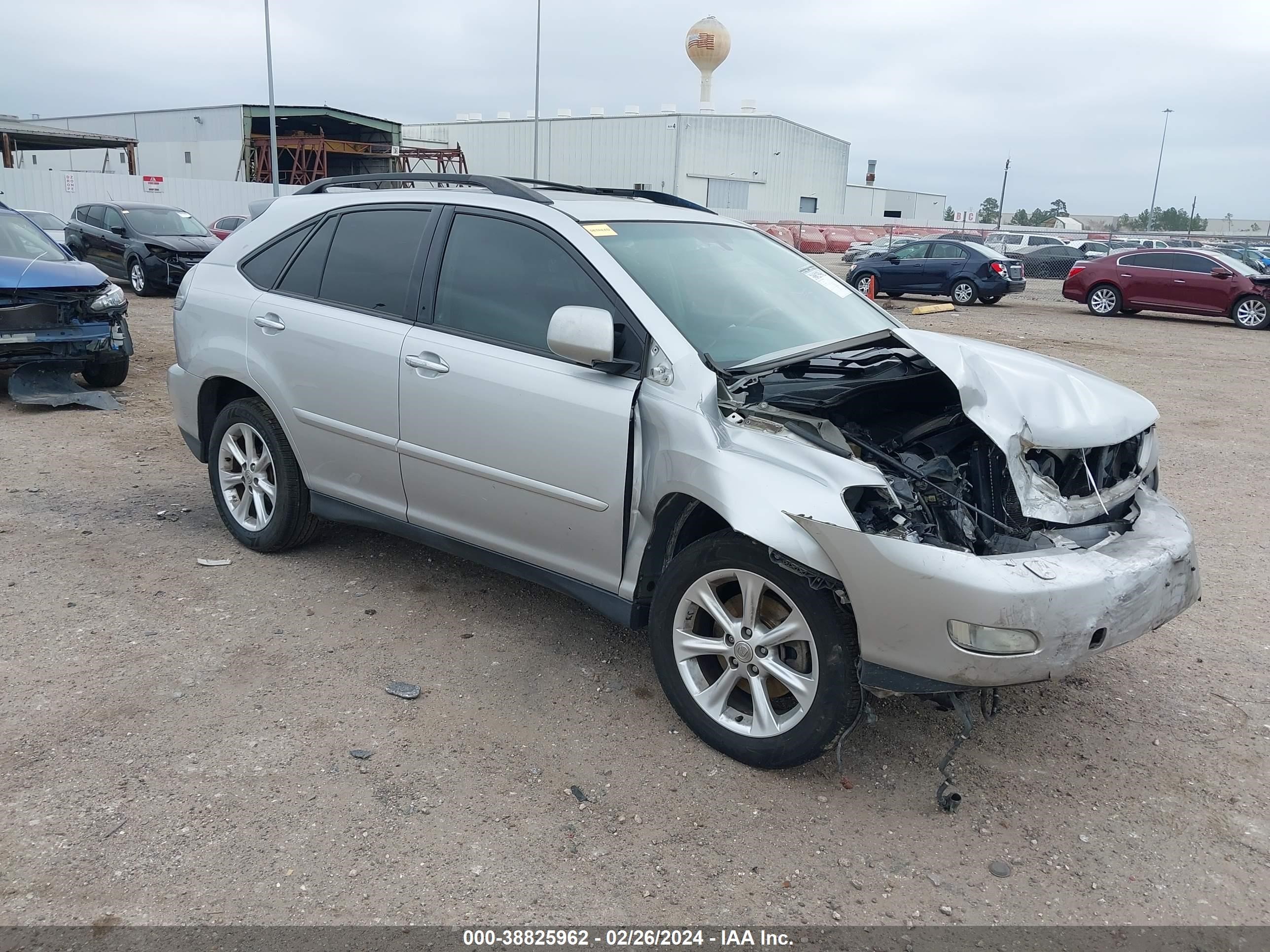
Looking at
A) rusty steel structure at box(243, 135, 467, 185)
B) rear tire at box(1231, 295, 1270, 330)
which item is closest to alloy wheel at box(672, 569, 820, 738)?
rear tire at box(1231, 295, 1270, 330)

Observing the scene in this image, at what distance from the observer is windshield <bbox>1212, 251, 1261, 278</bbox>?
61.5ft

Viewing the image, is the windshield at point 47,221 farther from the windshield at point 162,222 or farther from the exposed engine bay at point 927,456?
the exposed engine bay at point 927,456

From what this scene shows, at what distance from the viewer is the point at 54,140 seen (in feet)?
106

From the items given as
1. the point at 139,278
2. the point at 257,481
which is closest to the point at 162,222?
the point at 139,278

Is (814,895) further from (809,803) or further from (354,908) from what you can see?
(354,908)

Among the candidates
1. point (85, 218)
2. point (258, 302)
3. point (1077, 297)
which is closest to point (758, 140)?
point (1077, 297)

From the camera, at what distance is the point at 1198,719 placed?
361 cm

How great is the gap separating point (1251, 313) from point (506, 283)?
19413 millimetres

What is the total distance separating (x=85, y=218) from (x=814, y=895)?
19963 mm

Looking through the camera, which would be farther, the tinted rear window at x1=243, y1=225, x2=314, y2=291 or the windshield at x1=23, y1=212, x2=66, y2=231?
the windshield at x1=23, y1=212, x2=66, y2=231

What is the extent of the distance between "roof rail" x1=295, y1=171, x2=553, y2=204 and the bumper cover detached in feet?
6.39

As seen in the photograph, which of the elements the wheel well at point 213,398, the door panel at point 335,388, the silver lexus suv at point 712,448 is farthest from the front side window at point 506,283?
the wheel well at point 213,398

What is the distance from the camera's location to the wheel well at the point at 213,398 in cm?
490

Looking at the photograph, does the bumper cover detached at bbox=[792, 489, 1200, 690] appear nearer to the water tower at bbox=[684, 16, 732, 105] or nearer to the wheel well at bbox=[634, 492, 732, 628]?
the wheel well at bbox=[634, 492, 732, 628]
